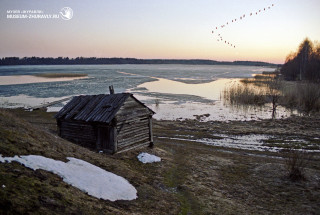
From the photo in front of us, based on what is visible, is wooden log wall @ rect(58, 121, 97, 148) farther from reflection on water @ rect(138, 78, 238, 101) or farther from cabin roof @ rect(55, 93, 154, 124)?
reflection on water @ rect(138, 78, 238, 101)

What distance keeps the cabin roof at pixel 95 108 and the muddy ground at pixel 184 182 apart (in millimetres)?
2533

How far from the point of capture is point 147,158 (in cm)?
1606

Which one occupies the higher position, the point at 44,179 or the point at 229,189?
the point at 44,179

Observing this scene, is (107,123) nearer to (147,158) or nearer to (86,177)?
(147,158)

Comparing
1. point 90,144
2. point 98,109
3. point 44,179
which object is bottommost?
point 90,144

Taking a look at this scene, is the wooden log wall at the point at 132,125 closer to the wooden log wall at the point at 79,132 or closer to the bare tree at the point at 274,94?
the wooden log wall at the point at 79,132

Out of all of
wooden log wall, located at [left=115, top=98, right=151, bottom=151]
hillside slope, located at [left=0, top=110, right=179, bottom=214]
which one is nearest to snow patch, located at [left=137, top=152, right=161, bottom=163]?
wooden log wall, located at [left=115, top=98, right=151, bottom=151]

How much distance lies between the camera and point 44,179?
8.27 meters

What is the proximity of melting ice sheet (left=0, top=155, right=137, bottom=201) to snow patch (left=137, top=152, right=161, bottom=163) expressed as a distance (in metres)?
4.74

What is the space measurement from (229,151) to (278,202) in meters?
9.03

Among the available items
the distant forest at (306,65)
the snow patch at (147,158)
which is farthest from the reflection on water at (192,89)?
the snow patch at (147,158)

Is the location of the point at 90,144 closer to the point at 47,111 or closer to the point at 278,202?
the point at 278,202

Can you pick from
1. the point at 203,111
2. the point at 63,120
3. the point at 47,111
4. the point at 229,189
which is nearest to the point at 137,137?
the point at 63,120

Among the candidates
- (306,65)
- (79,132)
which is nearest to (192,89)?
(306,65)
